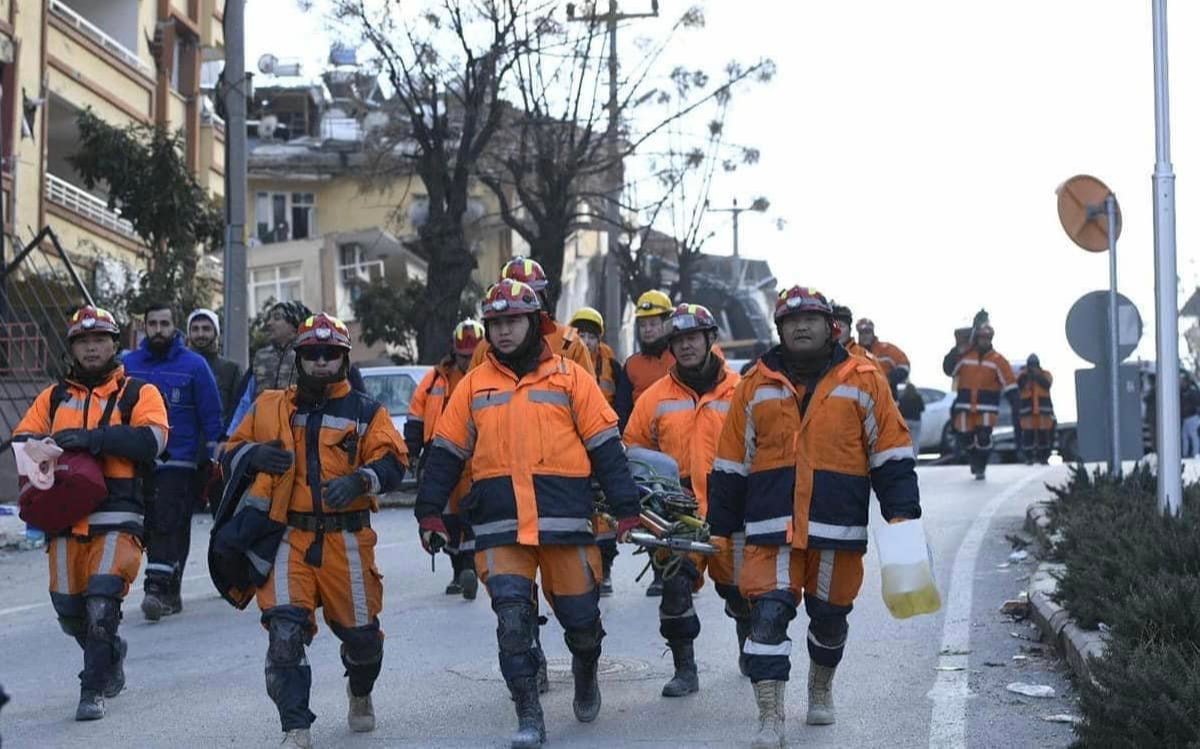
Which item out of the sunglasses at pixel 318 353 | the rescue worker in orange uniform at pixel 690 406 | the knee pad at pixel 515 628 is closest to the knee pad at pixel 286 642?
the knee pad at pixel 515 628

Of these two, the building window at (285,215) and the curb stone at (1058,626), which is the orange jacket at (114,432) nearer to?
the curb stone at (1058,626)

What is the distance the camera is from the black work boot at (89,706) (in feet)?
28.2

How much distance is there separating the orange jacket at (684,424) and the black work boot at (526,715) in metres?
2.06

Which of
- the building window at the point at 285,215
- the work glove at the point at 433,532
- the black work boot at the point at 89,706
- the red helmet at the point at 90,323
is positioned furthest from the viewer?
the building window at the point at 285,215

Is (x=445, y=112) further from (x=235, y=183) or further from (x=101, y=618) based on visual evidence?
(x=101, y=618)

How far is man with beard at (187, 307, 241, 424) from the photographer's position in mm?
12875

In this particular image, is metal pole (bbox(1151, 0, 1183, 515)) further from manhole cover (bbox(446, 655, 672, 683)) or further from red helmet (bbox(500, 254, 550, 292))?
red helmet (bbox(500, 254, 550, 292))

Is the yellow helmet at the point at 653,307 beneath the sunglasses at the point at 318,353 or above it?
above

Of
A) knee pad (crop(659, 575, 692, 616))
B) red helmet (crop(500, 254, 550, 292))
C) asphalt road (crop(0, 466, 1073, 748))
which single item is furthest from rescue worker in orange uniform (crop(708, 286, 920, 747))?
red helmet (crop(500, 254, 550, 292))

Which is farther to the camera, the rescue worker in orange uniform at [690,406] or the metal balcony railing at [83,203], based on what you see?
the metal balcony railing at [83,203]

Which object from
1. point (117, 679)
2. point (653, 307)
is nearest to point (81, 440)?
point (117, 679)

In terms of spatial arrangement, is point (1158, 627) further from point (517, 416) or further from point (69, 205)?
point (69, 205)

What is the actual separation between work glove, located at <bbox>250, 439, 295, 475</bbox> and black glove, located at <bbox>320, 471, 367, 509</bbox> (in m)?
0.18

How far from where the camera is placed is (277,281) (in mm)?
52844
